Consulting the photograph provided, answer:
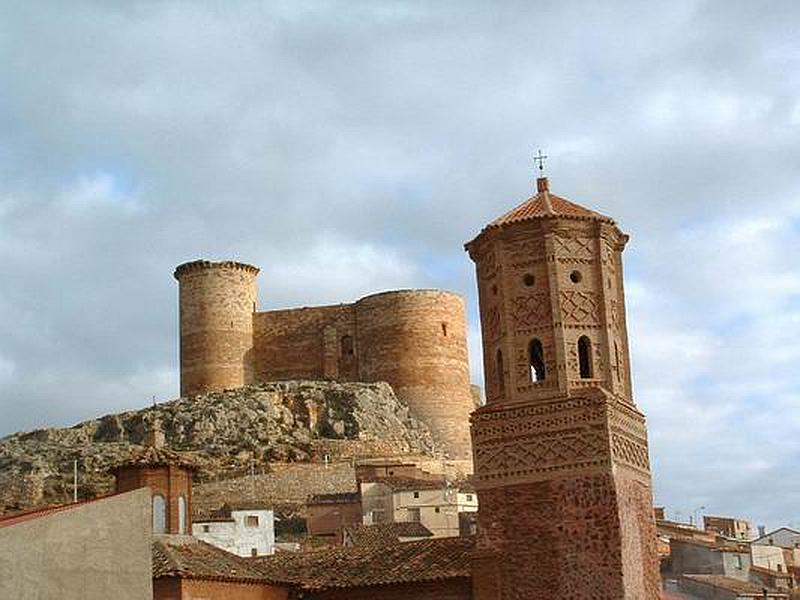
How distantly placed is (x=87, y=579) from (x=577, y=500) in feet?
31.6

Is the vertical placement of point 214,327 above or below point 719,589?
above

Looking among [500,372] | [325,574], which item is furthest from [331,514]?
[500,372]

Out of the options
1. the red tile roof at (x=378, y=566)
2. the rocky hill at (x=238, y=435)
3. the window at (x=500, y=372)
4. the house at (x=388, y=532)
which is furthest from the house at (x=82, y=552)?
the rocky hill at (x=238, y=435)

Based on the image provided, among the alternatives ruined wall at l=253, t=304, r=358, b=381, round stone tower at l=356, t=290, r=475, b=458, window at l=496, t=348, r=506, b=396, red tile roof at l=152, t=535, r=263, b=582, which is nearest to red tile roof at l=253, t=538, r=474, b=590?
red tile roof at l=152, t=535, r=263, b=582

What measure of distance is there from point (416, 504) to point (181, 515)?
21571 millimetres

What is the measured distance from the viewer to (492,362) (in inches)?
1061

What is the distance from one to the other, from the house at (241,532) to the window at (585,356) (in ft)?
62.1

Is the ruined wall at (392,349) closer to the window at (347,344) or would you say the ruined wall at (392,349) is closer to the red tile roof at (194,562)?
the window at (347,344)

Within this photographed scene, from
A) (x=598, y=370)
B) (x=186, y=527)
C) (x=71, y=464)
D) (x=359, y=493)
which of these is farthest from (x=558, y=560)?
(x=71, y=464)

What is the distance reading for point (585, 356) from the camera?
86.2 ft

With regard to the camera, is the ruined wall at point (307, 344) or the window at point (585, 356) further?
the ruined wall at point (307, 344)

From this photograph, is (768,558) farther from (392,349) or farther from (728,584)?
(392,349)

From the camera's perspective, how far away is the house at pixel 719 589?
123 ft

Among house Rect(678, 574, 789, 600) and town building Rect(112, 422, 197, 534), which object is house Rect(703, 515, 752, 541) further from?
town building Rect(112, 422, 197, 534)
